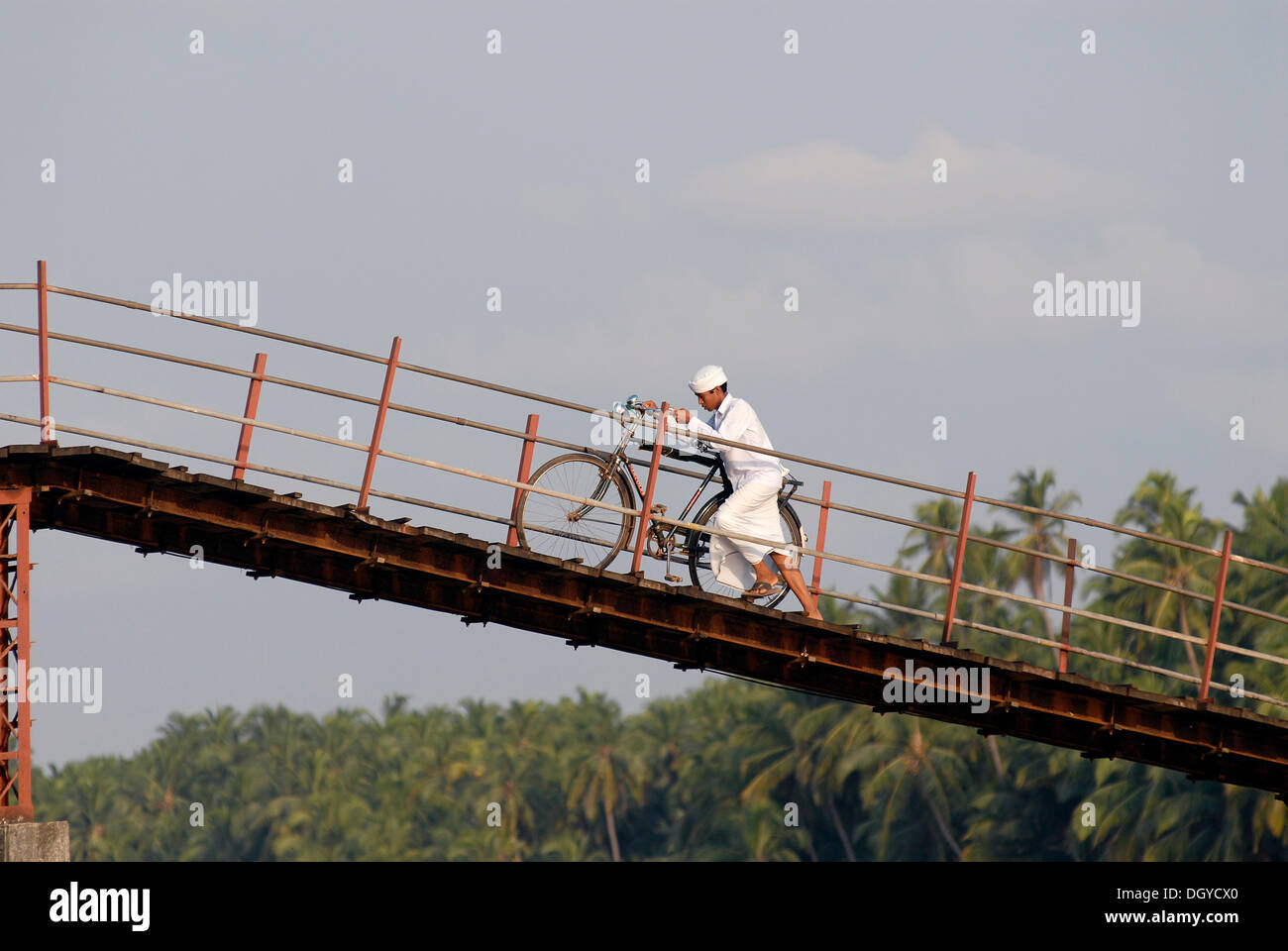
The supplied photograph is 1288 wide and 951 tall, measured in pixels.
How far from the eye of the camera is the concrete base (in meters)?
12.6

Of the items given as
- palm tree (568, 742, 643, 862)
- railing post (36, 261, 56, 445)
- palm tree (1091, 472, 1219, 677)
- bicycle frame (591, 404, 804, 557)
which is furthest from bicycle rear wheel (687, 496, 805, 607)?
palm tree (568, 742, 643, 862)

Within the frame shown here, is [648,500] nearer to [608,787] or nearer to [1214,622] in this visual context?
[1214,622]

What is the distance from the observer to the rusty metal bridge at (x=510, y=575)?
13.0 metres

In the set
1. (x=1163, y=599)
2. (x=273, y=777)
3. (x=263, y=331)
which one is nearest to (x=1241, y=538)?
(x=1163, y=599)

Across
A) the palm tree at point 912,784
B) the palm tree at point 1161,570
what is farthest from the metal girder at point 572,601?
the palm tree at point 912,784

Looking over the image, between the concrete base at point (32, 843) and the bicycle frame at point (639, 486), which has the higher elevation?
the bicycle frame at point (639, 486)

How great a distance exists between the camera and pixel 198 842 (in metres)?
97.7

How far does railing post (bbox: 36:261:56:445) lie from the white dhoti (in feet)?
17.9

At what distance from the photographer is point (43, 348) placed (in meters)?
12.7

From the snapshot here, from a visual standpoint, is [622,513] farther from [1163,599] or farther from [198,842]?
[198,842]

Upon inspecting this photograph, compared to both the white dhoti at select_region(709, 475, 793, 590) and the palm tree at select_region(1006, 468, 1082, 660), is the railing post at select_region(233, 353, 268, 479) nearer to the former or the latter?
the white dhoti at select_region(709, 475, 793, 590)

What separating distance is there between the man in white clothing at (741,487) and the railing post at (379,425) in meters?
2.41

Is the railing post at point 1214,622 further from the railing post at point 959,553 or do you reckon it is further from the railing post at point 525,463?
the railing post at point 525,463
